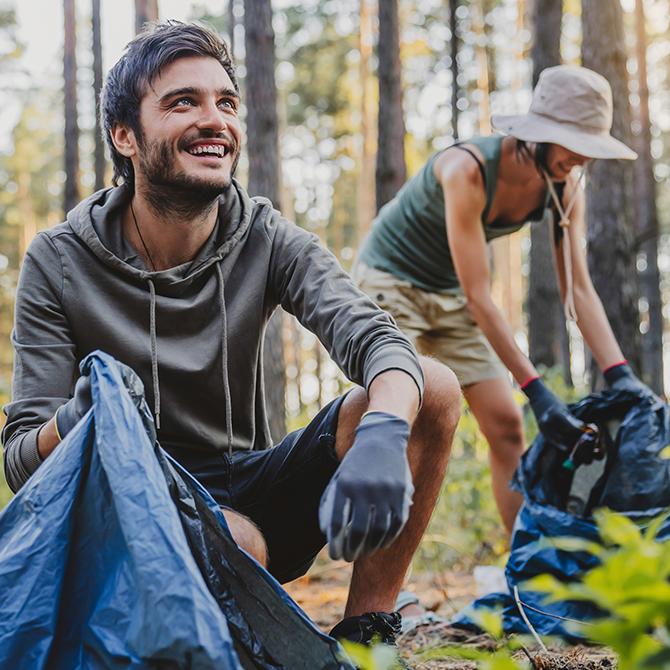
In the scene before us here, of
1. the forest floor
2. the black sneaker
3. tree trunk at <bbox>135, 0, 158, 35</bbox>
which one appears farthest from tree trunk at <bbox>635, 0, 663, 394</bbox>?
the black sneaker

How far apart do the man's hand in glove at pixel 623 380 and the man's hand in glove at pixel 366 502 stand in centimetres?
159

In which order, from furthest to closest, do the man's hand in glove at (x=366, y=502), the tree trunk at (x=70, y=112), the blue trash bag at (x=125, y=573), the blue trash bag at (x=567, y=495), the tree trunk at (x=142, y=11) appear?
the tree trunk at (x=70, y=112) → the tree trunk at (x=142, y=11) → the blue trash bag at (x=567, y=495) → the man's hand in glove at (x=366, y=502) → the blue trash bag at (x=125, y=573)

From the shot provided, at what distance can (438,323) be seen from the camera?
302cm

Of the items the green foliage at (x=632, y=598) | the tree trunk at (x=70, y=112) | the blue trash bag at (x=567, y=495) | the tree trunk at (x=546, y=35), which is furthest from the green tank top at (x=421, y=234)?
the tree trunk at (x=70, y=112)

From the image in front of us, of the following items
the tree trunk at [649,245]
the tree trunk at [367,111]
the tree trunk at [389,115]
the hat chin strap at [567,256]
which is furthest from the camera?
the tree trunk at [367,111]

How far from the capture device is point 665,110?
1856 cm

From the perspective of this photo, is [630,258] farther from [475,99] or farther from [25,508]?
[475,99]

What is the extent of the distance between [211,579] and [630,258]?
390 centimetres

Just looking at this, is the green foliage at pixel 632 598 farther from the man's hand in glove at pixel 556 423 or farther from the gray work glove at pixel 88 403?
the man's hand in glove at pixel 556 423

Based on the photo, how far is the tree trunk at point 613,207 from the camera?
4.30 metres

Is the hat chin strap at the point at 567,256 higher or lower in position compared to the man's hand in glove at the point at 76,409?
higher

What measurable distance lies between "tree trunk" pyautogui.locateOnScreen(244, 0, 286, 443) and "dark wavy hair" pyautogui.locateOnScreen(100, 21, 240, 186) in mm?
3401

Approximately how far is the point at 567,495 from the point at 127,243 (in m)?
1.76

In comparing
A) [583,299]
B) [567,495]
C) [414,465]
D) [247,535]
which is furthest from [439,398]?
[583,299]
